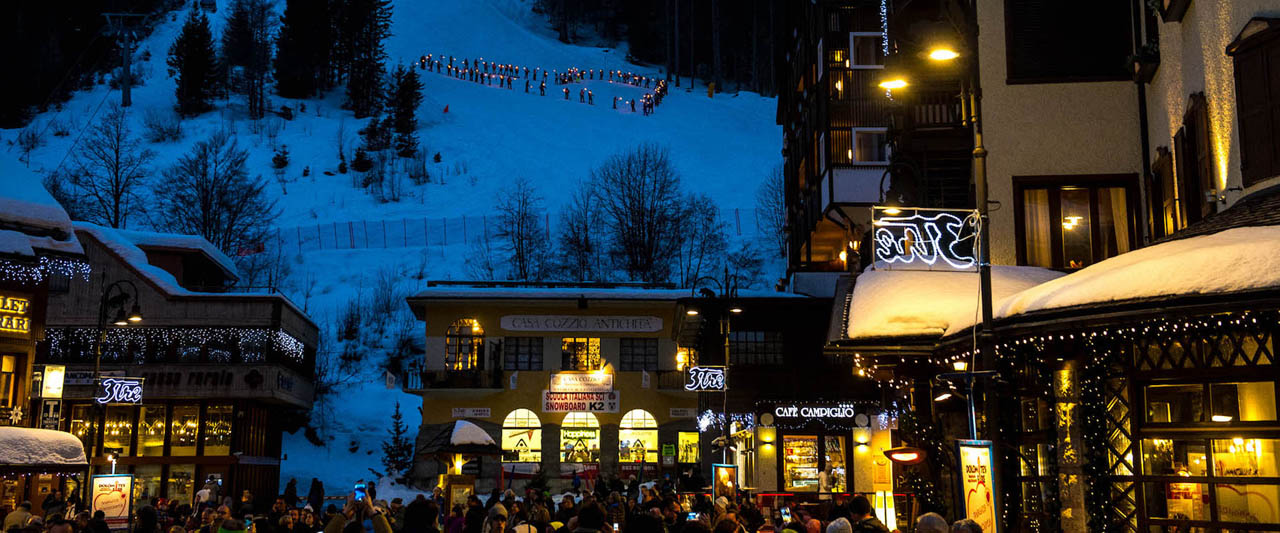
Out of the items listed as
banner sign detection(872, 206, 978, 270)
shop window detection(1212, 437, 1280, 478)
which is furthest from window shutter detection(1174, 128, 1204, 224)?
shop window detection(1212, 437, 1280, 478)

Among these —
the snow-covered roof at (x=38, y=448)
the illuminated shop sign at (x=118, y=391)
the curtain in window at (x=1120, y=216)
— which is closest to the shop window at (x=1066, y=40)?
the curtain in window at (x=1120, y=216)

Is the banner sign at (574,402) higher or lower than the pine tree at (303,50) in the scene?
lower

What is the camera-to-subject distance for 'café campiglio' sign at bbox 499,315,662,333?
148 ft

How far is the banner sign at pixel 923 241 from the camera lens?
1463 cm

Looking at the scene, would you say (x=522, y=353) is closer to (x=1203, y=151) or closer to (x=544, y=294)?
(x=544, y=294)

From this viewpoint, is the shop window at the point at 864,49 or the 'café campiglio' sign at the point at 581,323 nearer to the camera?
the shop window at the point at 864,49

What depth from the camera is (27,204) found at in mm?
23172

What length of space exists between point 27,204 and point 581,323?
80.7 feet

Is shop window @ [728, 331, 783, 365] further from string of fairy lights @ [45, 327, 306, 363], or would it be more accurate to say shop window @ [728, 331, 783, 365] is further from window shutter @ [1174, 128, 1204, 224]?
window shutter @ [1174, 128, 1204, 224]

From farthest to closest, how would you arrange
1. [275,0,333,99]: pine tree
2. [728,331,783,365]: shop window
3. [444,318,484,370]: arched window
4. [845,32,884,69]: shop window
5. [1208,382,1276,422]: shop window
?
1. [275,0,333,99]: pine tree
2. [444,318,484,370]: arched window
3. [728,331,783,365]: shop window
4. [845,32,884,69]: shop window
5. [1208,382,1276,422]: shop window

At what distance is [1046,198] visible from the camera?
A: 58.6ft

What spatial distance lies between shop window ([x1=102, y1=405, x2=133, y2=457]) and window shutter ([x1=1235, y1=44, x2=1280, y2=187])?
39436mm

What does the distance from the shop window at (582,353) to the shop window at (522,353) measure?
0.99 m

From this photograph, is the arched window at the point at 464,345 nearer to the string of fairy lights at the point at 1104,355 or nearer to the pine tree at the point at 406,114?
the string of fairy lights at the point at 1104,355
